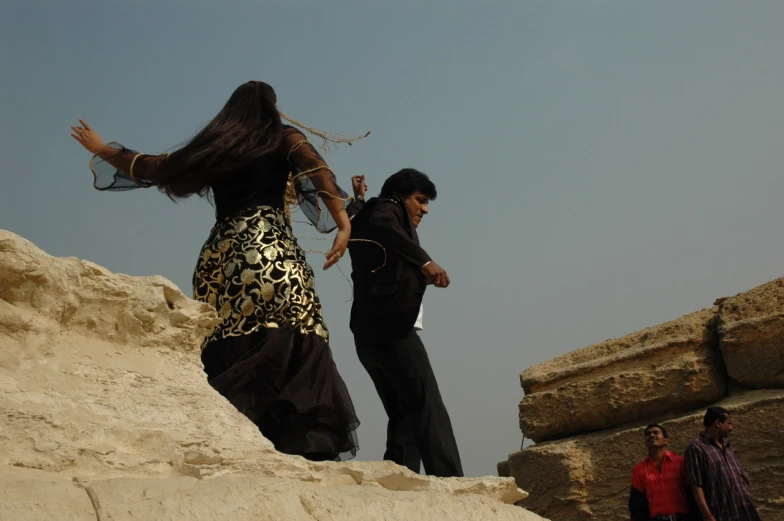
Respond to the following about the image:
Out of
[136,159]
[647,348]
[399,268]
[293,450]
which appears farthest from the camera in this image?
[647,348]

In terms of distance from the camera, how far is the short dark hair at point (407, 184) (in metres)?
5.45

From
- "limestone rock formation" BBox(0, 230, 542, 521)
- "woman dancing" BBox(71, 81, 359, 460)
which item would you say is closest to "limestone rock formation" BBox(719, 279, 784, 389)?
"woman dancing" BBox(71, 81, 359, 460)

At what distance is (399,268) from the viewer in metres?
5.05

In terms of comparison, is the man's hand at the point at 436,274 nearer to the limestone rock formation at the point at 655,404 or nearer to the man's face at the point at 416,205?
the man's face at the point at 416,205

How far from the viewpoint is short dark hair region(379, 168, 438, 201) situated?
545 centimetres

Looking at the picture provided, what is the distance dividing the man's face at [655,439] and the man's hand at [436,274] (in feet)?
5.55

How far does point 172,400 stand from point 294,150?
6.30 ft

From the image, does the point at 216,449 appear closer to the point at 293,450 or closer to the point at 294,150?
the point at 293,450

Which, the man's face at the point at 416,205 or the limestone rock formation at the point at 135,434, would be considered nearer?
the limestone rock formation at the point at 135,434

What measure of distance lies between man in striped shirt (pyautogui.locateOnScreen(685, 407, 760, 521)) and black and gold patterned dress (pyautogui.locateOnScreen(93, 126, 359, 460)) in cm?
224

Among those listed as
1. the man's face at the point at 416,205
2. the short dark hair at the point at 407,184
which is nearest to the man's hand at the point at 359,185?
the short dark hair at the point at 407,184

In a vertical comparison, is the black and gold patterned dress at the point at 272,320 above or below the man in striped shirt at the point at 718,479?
above

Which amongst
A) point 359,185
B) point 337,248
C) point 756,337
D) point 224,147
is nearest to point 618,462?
point 756,337

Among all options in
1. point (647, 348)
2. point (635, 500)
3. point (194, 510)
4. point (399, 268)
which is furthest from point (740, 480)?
point (194, 510)
